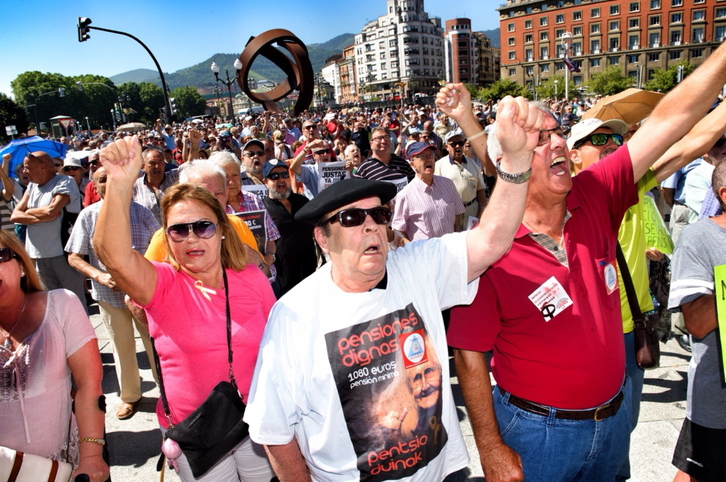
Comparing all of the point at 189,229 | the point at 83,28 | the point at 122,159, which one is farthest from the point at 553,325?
the point at 83,28

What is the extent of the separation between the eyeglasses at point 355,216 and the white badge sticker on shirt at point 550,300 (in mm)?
701

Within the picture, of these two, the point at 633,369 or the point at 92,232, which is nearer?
the point at 633,369

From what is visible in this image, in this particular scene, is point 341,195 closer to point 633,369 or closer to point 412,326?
point 412,326

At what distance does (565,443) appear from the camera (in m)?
1.99

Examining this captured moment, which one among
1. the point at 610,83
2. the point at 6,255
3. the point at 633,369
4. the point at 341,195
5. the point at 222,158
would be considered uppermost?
the point at 610,83

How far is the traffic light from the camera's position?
60.1 ft

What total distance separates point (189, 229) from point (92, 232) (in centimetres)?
218

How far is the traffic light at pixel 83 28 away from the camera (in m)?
18.3

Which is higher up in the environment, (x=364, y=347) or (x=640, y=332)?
(x=364, y=347)

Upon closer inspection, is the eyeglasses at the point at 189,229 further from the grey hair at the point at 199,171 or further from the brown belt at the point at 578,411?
the brown belt at the point at 578,411

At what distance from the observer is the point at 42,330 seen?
2.21m

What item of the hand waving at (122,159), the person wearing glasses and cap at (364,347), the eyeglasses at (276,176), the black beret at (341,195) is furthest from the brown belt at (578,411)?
the eyeglasses at (276,176)

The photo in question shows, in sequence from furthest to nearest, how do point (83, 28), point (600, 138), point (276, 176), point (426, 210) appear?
point (83, 28), point (426, 210), point (276, 176), point (600, 138)

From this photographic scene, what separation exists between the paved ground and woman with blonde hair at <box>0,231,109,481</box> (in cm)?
147
